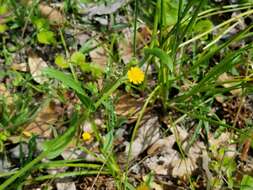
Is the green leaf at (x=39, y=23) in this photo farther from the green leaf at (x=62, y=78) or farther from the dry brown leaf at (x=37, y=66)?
the green leaf at (x=62, y=78)

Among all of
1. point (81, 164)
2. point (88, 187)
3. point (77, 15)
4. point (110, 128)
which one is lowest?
point (88, 187)

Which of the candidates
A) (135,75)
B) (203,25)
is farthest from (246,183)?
(203,25)

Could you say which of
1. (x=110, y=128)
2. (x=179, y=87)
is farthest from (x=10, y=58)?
(x=179, y=87)

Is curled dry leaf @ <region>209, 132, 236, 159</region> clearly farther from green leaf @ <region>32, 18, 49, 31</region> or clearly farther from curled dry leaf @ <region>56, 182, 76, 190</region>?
green leaf @ <region>32, 18, 49, 31</region>

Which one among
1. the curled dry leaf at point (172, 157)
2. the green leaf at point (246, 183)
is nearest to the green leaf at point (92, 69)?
the curled dry leaf at point (172, 157)

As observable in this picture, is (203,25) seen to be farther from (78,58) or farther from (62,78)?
(62,78)

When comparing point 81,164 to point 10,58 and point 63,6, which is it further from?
point 63,6
